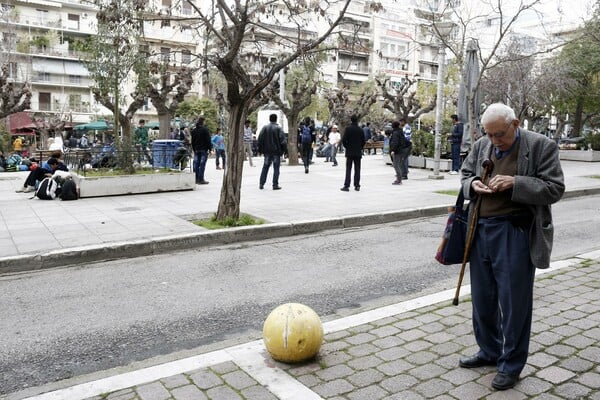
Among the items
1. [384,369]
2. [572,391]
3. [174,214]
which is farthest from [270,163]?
[572,391]

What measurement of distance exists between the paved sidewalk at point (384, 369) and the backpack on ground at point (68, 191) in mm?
8838

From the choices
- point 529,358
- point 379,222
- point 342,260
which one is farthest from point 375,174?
point 529,358

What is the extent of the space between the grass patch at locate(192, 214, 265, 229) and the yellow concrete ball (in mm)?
4933

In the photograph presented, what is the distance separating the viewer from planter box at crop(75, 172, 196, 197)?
12.2 m

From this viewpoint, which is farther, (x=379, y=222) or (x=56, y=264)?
(x=379, y=222)

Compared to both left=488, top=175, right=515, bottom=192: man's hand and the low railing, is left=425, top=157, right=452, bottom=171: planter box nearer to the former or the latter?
the low railing

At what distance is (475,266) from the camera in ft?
11.9

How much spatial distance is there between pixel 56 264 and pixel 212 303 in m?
2.73

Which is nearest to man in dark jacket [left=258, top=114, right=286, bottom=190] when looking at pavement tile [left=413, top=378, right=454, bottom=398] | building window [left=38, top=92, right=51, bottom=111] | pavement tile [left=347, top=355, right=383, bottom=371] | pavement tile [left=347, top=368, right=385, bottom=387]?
pavement tile [left=347, top=355, right=383, bottom=371]

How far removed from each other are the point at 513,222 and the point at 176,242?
5.39 metres

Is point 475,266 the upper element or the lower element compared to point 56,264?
upper

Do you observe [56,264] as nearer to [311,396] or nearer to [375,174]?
[311,396]

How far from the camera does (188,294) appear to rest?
564cm

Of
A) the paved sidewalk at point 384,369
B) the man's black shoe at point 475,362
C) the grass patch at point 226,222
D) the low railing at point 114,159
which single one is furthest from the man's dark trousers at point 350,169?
the man's black shoe at point 475,362
